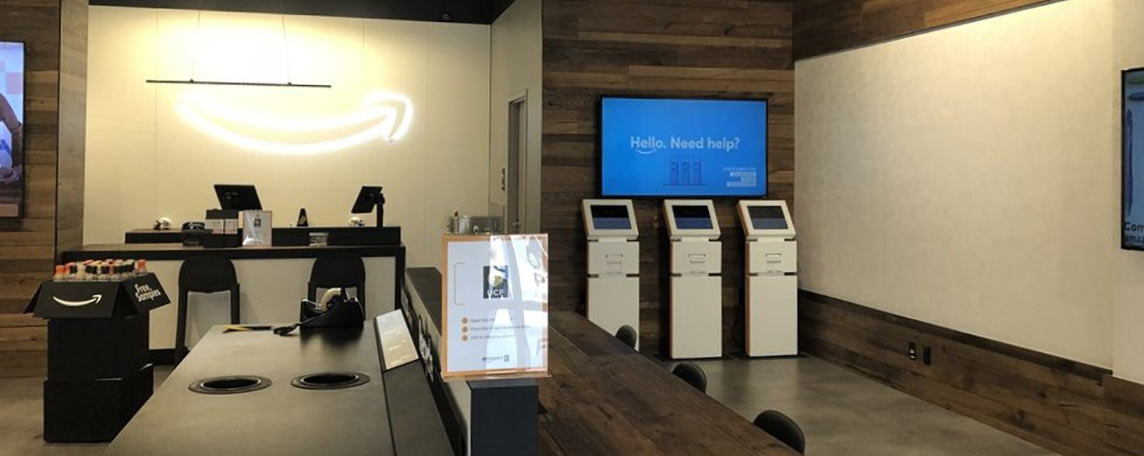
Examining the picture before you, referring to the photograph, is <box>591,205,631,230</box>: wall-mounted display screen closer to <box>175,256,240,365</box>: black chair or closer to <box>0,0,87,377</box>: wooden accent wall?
<box>175,256,240,365</box>: black chair

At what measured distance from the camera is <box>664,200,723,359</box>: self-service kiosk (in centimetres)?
703

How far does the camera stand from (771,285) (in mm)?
7121

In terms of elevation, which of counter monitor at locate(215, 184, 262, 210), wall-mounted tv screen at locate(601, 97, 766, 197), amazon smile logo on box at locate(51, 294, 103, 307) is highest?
wall-mounted tv screen at locate(601, 97, 766, 197)

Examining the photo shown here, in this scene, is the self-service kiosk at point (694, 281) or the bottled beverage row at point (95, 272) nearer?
the bottled beverage row at point (95, 272)

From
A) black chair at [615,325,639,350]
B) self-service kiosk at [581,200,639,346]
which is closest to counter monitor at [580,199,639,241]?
self-service kiosk at [581,200,639,346]

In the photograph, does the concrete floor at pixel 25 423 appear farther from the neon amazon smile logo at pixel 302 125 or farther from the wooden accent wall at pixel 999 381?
the wooden accent wall at pixel 999 381

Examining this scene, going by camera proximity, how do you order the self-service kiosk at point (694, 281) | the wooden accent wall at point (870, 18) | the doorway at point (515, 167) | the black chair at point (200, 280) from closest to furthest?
the wooden accent wall at point (870, 18)
the black chair at point (200, 280)
the self-service kiosk at point (694, 281)
the doorway at point (515, 167)

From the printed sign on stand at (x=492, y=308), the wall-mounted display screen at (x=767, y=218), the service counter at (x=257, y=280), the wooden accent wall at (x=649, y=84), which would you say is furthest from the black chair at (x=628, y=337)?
the wall-mounted display screen at (x=767, y=218)

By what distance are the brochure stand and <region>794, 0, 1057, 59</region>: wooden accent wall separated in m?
5.03

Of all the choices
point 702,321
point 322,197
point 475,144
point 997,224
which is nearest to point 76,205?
point 322,197

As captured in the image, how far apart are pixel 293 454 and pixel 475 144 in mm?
7672

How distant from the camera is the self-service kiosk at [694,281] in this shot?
703 centimetres

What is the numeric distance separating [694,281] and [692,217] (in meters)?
0.52

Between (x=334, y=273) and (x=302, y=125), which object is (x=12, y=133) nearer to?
(x=334, y=273)
